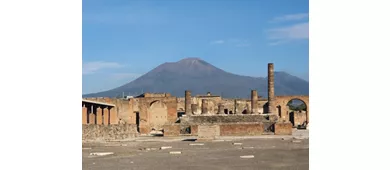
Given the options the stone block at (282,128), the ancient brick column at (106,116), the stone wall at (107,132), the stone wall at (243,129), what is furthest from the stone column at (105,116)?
the stone block at (282,128)

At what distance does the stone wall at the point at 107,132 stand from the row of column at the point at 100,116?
1.98 metres

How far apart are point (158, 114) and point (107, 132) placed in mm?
16547

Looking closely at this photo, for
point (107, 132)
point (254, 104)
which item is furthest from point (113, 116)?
point (107, 132)

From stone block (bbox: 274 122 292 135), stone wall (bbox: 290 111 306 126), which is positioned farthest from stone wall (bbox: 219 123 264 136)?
stone wall (bbox: 290 111 306 126)

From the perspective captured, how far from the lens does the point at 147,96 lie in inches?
1649

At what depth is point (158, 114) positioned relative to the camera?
127ft

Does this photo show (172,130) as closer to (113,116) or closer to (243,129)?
(243,129)

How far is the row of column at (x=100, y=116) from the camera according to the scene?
83.1 ft

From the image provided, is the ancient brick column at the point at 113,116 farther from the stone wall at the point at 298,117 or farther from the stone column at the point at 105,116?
the stone wall at the point at 298,117
